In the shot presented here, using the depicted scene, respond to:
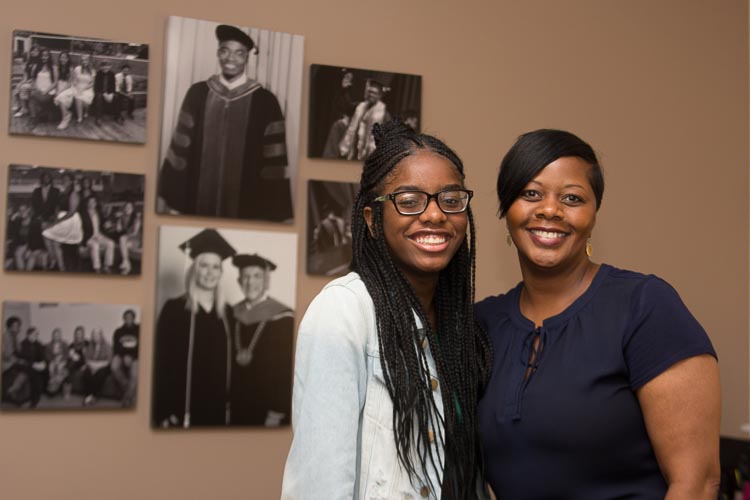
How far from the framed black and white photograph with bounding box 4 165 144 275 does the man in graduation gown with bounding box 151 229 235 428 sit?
0.18 metres

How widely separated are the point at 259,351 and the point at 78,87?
3.21 ft

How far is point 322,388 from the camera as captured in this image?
1609 millimetres

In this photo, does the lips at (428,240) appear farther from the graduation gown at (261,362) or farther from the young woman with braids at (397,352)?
the graduation gown at (261,362)

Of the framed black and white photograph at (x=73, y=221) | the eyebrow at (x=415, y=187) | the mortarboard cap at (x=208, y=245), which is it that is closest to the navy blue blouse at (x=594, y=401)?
the eyebrow at (x=415, y=187)

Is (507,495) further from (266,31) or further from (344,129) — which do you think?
(266,31)

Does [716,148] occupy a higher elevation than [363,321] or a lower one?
higher

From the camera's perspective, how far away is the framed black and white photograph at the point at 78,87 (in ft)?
8.59

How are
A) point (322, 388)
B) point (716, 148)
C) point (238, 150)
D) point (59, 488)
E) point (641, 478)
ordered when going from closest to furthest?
1. point (322, 388)
2. point (641, 478)
3. point (59, 488)
4. point (238, 150)
5. point (716, 148)

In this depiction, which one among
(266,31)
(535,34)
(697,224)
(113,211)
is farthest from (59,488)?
(697,224)

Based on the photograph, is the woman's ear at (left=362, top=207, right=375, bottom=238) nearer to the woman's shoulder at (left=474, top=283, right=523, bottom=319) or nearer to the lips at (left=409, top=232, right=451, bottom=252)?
the lips at (left=409, top=232, right=451, bottom=252)

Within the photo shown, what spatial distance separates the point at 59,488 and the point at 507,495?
1.43 m

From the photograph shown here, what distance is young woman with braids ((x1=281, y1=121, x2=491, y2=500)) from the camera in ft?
5.29

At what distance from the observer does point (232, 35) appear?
2834mm

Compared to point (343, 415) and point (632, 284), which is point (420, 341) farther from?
point (632, 284)
